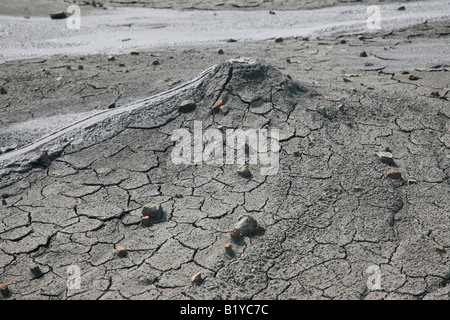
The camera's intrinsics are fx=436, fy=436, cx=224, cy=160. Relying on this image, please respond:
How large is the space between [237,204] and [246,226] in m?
0.29

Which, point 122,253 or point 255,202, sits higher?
point 255,202

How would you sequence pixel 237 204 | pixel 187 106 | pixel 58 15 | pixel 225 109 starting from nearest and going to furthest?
1. pixel 237 204
2. pixel 225 109
3. pixel 187 106
4. pixel 58 15

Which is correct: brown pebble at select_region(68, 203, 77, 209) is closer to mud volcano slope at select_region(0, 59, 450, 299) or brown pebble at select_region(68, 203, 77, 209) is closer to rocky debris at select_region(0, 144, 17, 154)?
mud volcano slope at select_region(0, 59, 450, 299)

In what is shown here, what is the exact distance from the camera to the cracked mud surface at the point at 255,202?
101 inches

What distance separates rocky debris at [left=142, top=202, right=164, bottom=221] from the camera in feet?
9.80

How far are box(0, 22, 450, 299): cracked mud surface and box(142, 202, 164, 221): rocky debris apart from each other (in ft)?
0.17

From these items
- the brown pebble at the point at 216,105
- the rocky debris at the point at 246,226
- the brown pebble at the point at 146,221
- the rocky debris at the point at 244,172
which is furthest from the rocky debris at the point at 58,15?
the rocky debris at the point at 246,226

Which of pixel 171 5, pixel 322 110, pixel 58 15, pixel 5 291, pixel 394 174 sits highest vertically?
pixel 171 5

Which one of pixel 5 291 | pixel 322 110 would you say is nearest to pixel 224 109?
pixel 322 110

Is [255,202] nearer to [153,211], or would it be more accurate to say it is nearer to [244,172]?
[244,172]

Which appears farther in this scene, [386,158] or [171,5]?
[171,5]

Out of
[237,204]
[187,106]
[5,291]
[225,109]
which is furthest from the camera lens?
[187,106]

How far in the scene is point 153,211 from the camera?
9.79ft

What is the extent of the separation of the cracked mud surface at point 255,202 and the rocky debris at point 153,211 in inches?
2.0
